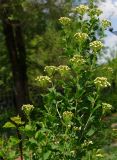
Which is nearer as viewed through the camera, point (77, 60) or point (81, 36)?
point (77, 60)

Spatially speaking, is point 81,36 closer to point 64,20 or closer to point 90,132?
point 64,20

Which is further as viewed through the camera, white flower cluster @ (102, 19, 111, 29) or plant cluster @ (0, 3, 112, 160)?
white flower cluster @ (102, 19, 111, 29)

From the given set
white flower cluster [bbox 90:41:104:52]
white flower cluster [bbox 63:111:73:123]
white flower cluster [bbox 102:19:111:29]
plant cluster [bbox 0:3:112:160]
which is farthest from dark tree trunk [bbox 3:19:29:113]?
white flower cluster [bbox 63:111:73:123]

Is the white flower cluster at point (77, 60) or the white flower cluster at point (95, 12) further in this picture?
the white flower cluster at point (95, 12)

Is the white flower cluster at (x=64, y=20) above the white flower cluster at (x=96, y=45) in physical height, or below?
above

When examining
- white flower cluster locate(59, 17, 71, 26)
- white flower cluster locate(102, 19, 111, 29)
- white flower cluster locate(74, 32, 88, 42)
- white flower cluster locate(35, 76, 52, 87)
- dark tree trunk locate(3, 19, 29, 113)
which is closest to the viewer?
white flower cluster locate(35, 76, 52, 87)

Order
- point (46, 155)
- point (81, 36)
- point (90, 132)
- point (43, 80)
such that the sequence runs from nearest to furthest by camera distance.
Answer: point (46, 155), point (43, 80), point (90, 132), point (81, 36)

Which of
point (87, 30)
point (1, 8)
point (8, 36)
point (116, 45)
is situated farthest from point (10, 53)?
point (116, 45)

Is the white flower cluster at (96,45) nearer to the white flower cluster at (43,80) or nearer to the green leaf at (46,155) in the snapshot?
the white flower cluster at (43,80)

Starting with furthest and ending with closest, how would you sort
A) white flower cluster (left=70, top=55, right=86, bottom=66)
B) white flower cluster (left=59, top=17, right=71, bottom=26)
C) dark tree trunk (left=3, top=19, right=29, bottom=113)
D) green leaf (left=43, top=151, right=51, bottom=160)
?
dark tree trunk (left=3, top=19, right=29, bottom=113) < white flower cluster (left=59, top=17, right=71, bottom=26) < white flower cluster (left=70, top=55, right=86, bottom=66) < green leaf (left=43, top=151, right=51, bottom=160)

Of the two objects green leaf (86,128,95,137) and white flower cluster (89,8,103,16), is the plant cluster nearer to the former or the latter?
green leaf (86,128,95,137)

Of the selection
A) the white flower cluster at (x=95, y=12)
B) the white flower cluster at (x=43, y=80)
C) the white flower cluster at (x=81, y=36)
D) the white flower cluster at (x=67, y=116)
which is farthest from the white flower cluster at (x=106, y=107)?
the white flower cluster at (x=95, y=12)

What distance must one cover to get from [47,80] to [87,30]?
39.7 inches

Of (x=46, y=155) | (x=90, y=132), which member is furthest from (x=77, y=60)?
(x=46, y=155)
